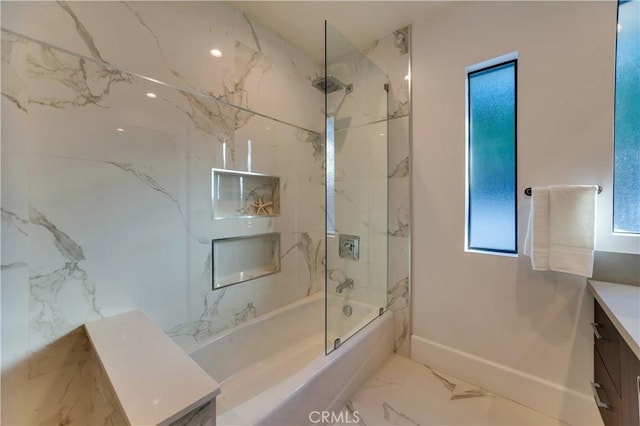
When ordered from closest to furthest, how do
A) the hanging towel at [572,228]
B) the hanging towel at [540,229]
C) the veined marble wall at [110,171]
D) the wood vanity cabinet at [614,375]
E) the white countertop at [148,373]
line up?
the white countertop at [148,373] → the wood vanity cabinet at [614,375] → the veined marble wall at [110,171] → the hanging towel at [572,228] → the hanging towel at [540,229]

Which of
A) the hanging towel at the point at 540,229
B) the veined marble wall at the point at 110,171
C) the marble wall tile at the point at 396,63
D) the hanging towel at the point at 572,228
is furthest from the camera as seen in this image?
the marble wall tile at the point at 396,63

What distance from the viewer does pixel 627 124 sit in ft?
4.17

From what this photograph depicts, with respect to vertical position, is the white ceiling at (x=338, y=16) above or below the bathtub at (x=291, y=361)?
above

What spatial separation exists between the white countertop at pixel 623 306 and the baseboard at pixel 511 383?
626 mm

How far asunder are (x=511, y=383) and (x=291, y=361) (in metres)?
1.44

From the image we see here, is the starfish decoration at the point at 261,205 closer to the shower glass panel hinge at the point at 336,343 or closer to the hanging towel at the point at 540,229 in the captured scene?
the shower glass panel hinge at the point at 336,343

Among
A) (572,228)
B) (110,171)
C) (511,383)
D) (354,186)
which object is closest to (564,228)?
(572,228)

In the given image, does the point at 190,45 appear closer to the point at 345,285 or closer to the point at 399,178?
the point at 399,178

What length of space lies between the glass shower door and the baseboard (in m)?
0.46

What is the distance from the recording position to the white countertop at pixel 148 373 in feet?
2.30

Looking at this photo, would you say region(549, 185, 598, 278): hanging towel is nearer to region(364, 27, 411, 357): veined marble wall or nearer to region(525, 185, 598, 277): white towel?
region(525, 185, 598, 277): white towel

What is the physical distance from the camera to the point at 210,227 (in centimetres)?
167

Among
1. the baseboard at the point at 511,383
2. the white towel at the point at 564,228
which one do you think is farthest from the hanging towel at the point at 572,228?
the baseboard at the point at 511,383

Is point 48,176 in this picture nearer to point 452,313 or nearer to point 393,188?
point 393,188
